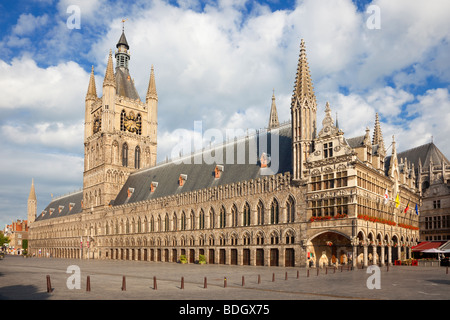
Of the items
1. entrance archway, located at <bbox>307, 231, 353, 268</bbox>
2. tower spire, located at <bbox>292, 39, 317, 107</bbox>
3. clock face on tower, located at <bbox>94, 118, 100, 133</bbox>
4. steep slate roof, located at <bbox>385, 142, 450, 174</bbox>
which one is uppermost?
clock face on tower, located at <bbox>94, 118, 100, 133</bbox>

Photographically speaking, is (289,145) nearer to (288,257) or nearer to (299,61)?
(299,61)

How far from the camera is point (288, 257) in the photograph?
48906mm

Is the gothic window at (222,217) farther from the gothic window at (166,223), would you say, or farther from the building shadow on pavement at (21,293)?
the building shadow on pavement at (21,293)

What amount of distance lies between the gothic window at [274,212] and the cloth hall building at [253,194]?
0.12 metres

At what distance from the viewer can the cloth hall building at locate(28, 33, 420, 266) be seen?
4631 centimetres

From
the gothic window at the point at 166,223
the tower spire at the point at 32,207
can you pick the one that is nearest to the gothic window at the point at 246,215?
the gothic window at the point at 166,223

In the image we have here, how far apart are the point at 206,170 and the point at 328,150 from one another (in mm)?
25337

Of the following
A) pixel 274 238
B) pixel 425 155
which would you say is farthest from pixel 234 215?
pixel 425 155

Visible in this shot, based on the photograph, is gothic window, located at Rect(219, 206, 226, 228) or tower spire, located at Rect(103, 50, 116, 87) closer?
gothic window, located at Rect(219, 206, 226, 228)

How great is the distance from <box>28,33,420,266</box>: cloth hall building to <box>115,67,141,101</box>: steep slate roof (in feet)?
1.06
